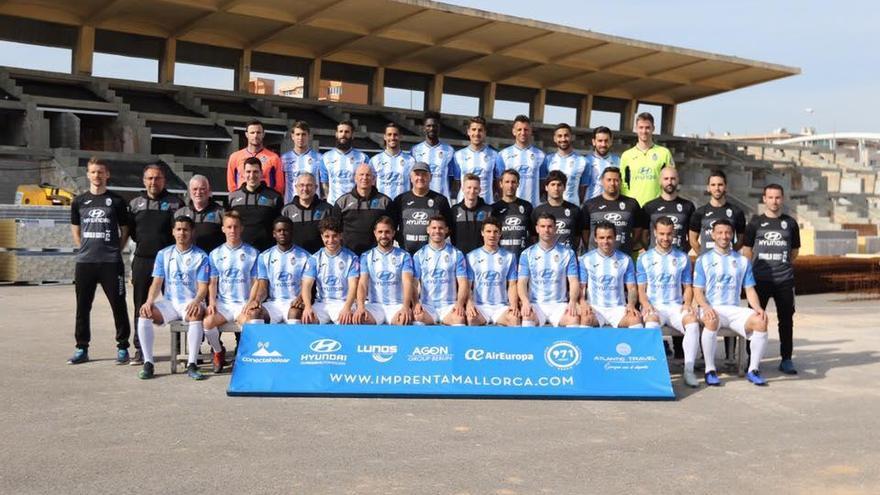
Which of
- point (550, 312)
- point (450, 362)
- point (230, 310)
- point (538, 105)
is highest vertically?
point (538, 105)

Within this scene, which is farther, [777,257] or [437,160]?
[437,160]

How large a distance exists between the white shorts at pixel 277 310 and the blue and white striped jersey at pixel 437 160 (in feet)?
7.92

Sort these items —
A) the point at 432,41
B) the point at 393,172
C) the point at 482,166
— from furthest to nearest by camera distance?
the point at 432,41
the point at 482,166
the point at 393,172

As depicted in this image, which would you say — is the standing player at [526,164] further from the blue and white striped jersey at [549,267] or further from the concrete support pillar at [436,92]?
the concrete support pillar at [436,92]

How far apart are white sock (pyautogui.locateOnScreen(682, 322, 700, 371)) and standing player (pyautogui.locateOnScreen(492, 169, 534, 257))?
1.88 metres

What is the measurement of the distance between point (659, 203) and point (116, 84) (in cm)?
2563

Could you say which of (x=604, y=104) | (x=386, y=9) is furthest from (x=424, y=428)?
(x=604, y=104)

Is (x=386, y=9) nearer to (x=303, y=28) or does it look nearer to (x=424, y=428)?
(x=303, y=28)

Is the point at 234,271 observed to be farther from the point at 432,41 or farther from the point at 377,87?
the point at 377,87

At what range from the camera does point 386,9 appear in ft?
99.9

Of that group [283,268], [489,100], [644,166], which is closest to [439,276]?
[283,268]

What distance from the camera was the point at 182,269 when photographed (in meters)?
8.11

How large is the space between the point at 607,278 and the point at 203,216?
13.2 feet

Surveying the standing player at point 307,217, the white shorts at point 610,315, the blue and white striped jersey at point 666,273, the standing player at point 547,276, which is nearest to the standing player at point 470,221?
the standing player at point 547,276
